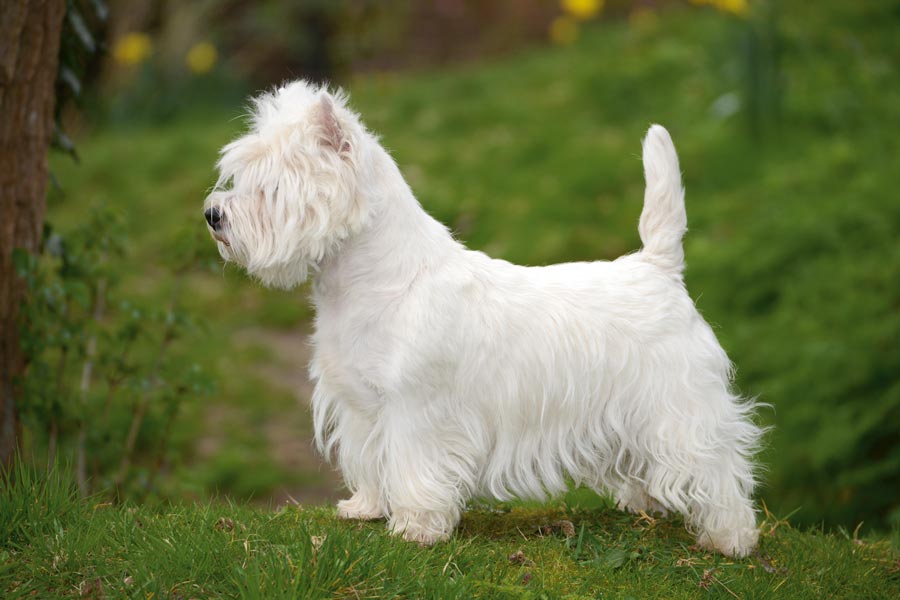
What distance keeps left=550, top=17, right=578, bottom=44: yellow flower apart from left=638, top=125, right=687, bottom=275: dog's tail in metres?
9.70

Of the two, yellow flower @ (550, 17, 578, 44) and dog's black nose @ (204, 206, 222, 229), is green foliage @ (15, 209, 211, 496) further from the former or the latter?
yellow flower @ (550, 17, 578, 44)

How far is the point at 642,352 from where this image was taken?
12.6 ft

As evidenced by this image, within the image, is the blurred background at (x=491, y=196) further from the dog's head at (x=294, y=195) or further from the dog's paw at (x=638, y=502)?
the dog's head at (x=294, y=195)

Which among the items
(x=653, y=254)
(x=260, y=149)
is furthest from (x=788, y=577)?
(x=260, y=149)

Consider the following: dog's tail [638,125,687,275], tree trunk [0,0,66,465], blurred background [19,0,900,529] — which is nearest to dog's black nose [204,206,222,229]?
blurred background [19,0,900,529]

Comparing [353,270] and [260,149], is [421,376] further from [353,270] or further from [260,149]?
[260,149]

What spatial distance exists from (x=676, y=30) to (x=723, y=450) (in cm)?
911

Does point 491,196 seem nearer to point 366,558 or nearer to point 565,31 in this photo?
point 565,31

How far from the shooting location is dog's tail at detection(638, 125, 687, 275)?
401cm

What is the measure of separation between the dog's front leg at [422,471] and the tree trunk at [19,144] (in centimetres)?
185

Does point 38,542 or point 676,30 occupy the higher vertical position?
point 676,30

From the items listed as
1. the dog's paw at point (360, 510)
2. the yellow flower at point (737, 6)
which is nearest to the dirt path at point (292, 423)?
the dog's paw at point (360, 510)

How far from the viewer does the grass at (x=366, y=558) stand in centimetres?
324

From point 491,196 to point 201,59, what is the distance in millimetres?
6051
